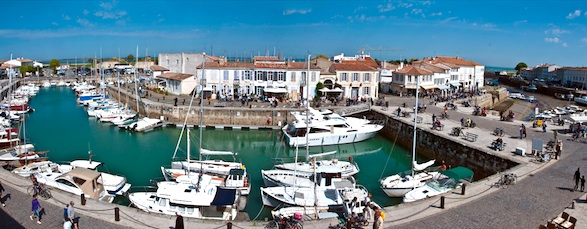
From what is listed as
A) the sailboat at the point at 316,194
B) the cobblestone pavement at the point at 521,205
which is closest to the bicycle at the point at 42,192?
the sailboat at the point at 316,194

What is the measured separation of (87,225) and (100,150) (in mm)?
22570

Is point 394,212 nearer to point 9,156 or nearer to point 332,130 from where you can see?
point 332,130

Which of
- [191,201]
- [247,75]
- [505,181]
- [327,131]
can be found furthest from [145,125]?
[505,181]

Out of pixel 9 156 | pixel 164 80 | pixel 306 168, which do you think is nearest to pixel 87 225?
pixel 306 168

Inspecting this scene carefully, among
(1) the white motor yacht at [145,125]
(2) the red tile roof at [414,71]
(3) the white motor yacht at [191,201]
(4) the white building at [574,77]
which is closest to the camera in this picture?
(3) the white motor yacht at [191,201]

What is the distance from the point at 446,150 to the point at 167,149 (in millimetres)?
23944

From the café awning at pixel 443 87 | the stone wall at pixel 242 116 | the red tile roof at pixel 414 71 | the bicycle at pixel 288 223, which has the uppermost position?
the red tile roof at pixel 414 71

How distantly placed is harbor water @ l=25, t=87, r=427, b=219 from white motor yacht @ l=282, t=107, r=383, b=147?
0.65m

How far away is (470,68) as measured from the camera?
77438 millimetres

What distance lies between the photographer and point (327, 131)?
39500 millimetres

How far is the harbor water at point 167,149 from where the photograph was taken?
2923 cm

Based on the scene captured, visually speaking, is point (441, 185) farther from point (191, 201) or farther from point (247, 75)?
point (247, 75)

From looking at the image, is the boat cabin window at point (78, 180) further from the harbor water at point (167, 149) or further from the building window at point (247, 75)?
the building window at point (247, 75)

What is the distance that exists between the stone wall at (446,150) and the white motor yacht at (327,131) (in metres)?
2.17
